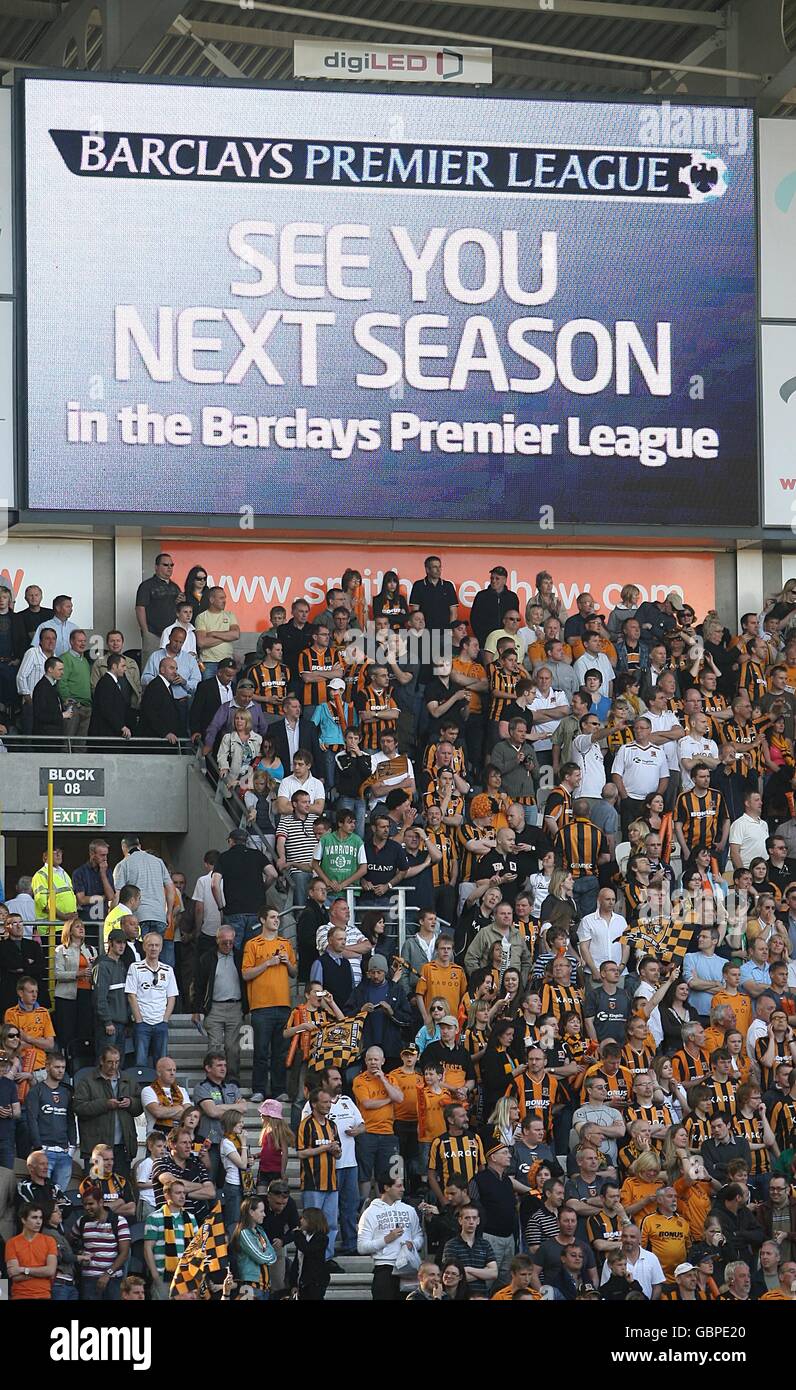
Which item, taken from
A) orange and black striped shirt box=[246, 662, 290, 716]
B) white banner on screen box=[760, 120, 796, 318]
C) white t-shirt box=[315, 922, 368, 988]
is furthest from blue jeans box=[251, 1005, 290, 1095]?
white banner on screen box=[760, 120, 796, 318]

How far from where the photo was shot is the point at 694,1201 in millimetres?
15805

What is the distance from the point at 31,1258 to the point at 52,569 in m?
10.3

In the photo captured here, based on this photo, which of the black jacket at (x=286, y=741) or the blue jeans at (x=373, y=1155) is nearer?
the blue jeans at (x=373, y=1155)

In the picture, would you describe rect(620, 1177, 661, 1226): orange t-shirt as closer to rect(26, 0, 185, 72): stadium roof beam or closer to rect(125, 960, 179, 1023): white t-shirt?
rect(125, 960, 179, 1023): white t-shirt

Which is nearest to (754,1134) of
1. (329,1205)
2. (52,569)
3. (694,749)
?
(329,1205)

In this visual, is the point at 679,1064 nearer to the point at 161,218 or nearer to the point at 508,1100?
the point at 508,1100

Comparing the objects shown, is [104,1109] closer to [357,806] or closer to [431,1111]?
[431,1111]

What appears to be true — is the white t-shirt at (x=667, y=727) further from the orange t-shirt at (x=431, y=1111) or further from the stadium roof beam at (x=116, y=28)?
the stadium roof beam at (x=116, y=28)

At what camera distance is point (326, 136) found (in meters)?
24.0

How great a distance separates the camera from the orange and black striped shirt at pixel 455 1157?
15.4m

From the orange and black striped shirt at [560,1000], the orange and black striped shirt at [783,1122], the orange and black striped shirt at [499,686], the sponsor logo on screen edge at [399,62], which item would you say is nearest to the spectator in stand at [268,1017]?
the orange and black striped shirt at [560,1000]

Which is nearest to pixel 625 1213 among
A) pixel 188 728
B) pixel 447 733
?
pixel 447 733

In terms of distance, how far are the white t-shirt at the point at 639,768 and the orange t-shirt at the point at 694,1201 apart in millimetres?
4474

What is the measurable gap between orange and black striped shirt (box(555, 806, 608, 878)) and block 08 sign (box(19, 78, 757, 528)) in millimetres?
5860
